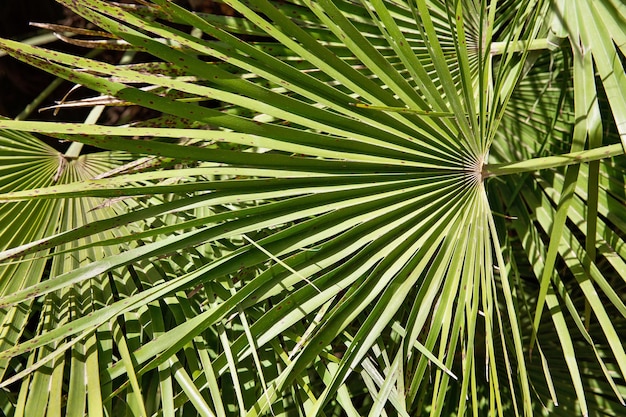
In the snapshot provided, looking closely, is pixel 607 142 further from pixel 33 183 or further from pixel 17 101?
pixel 17 101

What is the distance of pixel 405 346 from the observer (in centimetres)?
92

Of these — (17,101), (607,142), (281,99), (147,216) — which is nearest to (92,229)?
(147,216)

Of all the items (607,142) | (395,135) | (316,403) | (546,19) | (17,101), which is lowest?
(316,403)

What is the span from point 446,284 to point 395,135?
237mm

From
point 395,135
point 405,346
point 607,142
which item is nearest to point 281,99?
point 395,135

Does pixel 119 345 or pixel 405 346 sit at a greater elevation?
pixel 119 345

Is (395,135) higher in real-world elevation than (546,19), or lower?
lower

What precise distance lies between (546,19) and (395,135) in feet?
1.37

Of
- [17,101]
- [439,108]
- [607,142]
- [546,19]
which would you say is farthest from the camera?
[17,101]

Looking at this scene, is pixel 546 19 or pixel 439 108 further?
pixel 546 19

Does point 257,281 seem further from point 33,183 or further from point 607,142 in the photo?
point 607,142

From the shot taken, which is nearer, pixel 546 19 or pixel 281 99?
pixel 281 99

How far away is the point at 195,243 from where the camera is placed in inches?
32.3

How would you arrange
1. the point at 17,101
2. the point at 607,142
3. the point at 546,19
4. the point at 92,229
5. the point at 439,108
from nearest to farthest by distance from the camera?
the point at 92,229 < the point at 439,108 < the point at 546,19 < the point at 607,142 < the point at 17,101
